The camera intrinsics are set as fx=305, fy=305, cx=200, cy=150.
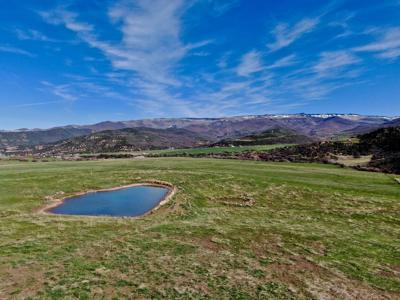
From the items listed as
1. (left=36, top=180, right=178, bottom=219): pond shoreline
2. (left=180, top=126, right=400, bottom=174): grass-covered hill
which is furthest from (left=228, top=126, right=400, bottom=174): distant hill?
(left=36, top=180, right=178, bottom=219): pond shoreline

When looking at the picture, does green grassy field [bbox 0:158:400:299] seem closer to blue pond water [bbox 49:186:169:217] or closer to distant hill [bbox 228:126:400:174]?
blue pond water [bbox 49:186:169:217]

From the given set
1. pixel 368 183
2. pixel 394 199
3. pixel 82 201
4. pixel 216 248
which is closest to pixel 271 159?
pixel 368 183

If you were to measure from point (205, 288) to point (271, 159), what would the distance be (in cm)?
9514

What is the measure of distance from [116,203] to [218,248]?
1159 inches

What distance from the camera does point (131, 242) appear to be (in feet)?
108

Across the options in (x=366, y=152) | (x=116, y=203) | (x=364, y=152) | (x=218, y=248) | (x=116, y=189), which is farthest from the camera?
(x=364, y=152)

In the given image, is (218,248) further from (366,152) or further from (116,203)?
(366,152)

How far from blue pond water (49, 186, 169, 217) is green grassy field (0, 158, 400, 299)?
4635 mm

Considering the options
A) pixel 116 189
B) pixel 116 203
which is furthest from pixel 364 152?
pixel 116 203

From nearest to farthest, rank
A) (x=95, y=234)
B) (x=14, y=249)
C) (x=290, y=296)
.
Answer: (x=290, y=296) → (x=14, y=249) → (x=95, y=234)

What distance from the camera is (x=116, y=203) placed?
55.8 m

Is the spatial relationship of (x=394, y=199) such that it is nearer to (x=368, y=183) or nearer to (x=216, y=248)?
(x=368, y=183)

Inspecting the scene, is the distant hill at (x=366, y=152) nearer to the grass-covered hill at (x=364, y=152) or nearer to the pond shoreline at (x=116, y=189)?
the grass-covered hill at (x=364, y=152)

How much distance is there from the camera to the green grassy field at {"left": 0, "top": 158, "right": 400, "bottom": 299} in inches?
902
